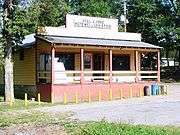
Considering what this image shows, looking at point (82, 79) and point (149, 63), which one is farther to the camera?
point (149, 63)

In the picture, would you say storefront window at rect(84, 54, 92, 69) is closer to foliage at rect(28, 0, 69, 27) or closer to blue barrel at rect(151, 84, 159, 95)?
foliage at rect(28, 0, 69, 27)

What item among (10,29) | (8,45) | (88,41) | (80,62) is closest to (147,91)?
(80,62)

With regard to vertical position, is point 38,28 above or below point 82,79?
above

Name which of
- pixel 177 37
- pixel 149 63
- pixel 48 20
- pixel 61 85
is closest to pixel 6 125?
pixel 61 85

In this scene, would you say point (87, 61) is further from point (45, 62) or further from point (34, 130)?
point (34, 130)

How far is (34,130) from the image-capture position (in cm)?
1689

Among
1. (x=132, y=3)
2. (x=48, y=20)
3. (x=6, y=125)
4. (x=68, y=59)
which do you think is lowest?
(x=6, y=125)

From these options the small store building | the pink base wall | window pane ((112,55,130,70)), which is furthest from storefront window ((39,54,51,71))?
window pane ((112,55,130,70))

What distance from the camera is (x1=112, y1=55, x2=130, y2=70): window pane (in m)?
40.2

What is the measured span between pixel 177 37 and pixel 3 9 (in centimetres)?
3412

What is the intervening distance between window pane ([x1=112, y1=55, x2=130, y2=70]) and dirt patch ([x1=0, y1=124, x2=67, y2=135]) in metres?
22.7

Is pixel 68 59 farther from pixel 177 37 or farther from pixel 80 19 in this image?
pixel 177 37

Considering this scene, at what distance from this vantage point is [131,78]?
128 ft

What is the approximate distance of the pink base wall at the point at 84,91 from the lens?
107 feet
